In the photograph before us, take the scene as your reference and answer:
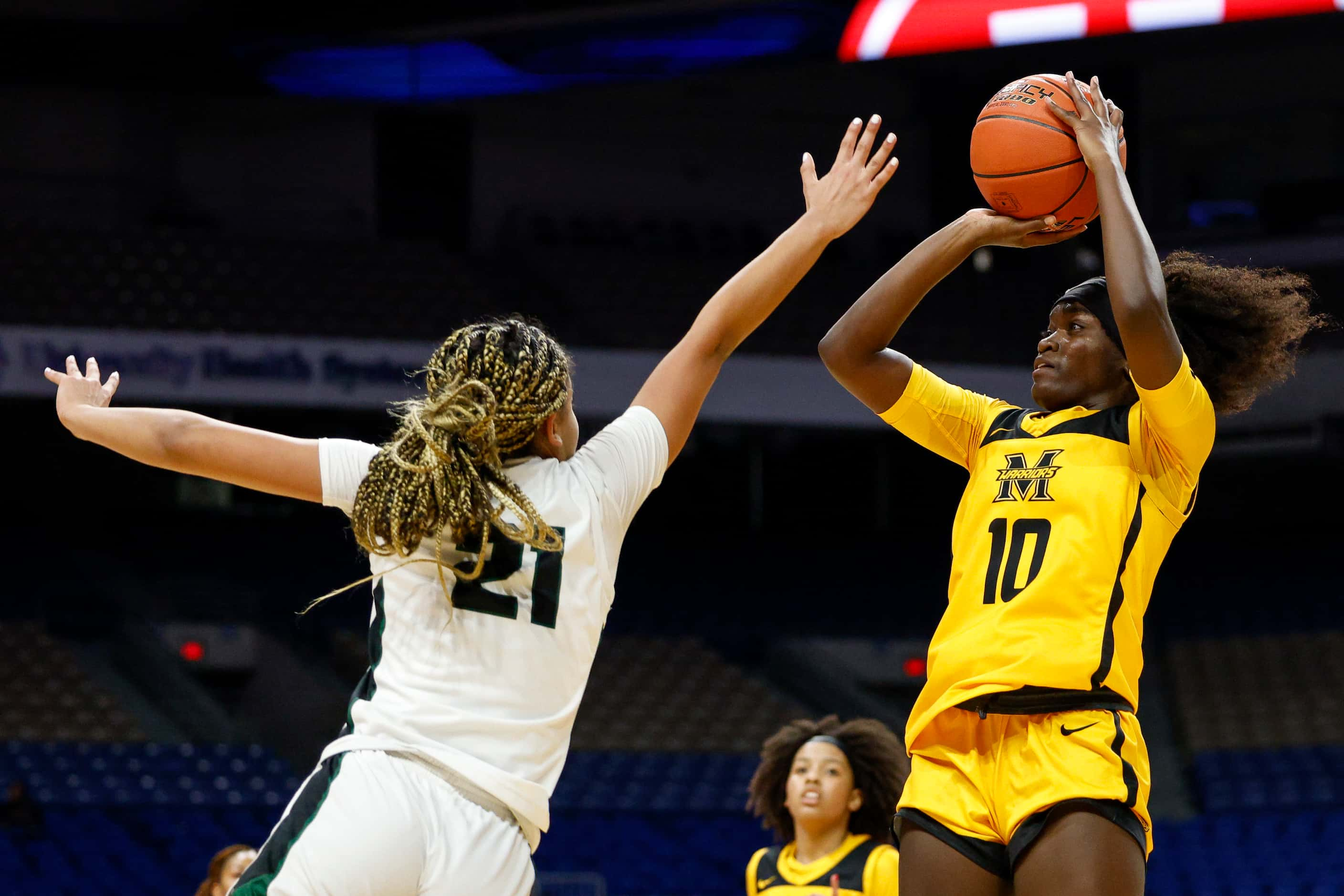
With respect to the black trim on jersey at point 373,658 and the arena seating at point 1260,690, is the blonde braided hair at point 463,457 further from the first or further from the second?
the arena seating at point 1260,690

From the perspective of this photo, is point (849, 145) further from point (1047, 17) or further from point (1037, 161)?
point (1047, 17)

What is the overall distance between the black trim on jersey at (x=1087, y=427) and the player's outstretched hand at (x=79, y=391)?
1891mm

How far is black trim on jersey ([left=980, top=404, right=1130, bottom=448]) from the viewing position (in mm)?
3203

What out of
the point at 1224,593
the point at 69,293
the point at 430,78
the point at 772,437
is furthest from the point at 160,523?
the point at 1224,593

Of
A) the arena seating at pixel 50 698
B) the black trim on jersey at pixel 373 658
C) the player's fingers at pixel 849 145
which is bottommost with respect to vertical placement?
the arena seating at pixel 50 698

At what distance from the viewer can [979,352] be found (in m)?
16.3

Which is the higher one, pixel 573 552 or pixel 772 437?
pixel 573 552

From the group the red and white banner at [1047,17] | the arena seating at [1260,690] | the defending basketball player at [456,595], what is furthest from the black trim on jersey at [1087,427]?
the arena seating at [1260,690]

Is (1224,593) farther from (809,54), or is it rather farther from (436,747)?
(436,747)

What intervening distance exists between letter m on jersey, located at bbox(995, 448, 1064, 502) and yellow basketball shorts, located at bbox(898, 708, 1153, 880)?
1.52ft

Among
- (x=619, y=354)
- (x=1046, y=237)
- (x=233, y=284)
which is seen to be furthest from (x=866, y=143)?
(x=233, y=284)

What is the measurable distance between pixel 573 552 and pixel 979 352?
14.3 meters

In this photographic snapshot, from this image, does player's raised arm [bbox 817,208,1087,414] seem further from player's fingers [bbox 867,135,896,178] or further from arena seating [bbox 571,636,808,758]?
arena seating [bbox 571,636,808,758]

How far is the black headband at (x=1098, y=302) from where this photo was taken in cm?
334
